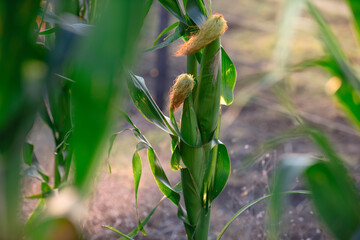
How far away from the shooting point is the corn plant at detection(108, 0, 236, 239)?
2.33 ft

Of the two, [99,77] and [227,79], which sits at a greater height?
[99,77]

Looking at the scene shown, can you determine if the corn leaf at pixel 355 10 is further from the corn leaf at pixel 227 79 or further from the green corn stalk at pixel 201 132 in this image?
the corn leaf at pixel 227 79

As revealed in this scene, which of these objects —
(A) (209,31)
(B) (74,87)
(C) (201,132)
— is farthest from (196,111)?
(B) (74,87)

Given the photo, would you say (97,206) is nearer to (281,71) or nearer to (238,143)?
(238,143)

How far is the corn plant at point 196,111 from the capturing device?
71cm

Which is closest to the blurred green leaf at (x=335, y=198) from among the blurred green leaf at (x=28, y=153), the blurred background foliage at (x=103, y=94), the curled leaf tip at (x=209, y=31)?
the blurred background foliage at (x=103, y=94)

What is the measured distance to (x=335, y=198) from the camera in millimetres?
358

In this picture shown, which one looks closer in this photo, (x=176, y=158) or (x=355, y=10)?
(x=355, y=10)

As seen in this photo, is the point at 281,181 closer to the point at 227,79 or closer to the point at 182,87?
the point at 182,87

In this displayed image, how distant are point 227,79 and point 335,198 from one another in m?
0.50

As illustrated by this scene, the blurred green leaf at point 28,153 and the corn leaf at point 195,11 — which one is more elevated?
the corn leaf at point 195,11

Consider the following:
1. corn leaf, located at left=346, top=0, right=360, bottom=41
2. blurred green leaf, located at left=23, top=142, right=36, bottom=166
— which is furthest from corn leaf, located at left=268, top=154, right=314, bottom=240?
blurred green leaf, located at left=23, top=142, right=36, bottom=166

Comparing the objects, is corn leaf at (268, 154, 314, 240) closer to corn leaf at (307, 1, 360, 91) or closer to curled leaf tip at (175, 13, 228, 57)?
corn leaf at (307, 1, 360, 91)

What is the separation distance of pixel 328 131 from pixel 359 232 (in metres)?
1.84
